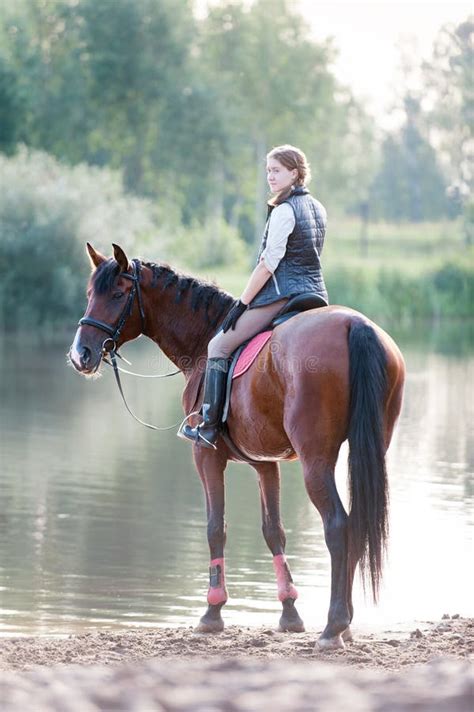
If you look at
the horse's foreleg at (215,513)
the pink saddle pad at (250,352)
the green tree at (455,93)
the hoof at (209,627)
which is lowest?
the hoof at (209,627)

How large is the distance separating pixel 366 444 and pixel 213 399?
1207 millimetres

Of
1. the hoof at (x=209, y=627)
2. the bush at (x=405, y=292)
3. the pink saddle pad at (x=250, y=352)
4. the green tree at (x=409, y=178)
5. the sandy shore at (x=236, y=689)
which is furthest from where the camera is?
the green tree at (x=409, y=178)

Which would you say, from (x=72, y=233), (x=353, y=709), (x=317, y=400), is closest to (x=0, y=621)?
(x=317, y=400)

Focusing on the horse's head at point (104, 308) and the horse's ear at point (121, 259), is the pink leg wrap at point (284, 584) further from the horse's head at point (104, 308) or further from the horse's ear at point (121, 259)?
the horse's ear at point (121, 259)

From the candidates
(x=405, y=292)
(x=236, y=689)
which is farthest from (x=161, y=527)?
(x=405, y=292)

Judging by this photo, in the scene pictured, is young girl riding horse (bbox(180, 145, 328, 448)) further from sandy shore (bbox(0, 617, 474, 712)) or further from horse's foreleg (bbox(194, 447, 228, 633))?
sandy shore (bbox(0, 617, 474, 712))

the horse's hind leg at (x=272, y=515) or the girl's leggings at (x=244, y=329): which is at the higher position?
the girl's leggings at (x=244, y=329)

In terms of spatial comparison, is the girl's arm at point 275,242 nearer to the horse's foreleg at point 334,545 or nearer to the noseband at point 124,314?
the noseband at point 124,314

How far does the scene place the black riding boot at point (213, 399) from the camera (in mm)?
7805

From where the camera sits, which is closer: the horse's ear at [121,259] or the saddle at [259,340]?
the saddle at [259,340]

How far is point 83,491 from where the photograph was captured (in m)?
13.9

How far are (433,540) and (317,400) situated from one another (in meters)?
4.91

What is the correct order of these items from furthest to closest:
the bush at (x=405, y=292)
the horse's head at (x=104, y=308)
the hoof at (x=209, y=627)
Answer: the bush at (x=405, y=292)
the horse's head at (x=104, y=308)
the hoof at (x=209, y=627)

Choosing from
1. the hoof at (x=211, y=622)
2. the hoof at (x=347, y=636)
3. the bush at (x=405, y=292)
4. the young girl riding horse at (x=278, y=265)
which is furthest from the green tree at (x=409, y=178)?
the hoof at (x=347, y=636)
